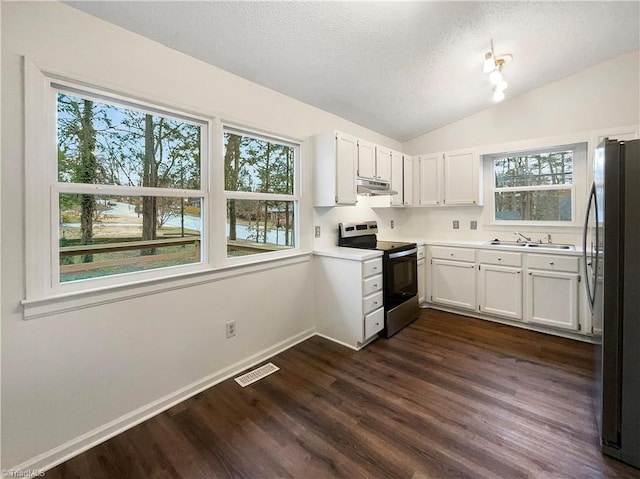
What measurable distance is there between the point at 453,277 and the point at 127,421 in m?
3.45

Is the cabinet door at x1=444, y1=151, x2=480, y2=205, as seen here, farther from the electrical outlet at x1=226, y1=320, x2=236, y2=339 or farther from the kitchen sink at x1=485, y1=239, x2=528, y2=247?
the electrical outlet at x1=226, y1=320, x2=236, y2=339

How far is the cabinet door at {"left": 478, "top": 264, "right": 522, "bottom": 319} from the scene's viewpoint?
3.26 metres

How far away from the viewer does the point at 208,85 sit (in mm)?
2256

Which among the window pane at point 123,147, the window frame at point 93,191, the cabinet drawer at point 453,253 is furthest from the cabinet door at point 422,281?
the window pane at point 123,147

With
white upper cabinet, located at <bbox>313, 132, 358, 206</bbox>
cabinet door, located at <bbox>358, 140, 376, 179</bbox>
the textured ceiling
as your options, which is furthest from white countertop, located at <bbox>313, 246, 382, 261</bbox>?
the textured ceiling

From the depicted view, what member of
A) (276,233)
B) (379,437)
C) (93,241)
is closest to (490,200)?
(276,233)

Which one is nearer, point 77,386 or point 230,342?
point 77,386

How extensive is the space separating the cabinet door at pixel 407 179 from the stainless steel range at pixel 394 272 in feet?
2.18

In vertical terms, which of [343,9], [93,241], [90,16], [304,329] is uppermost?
[343,9]

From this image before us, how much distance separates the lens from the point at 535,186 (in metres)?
3.66

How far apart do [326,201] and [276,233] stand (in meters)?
0.60

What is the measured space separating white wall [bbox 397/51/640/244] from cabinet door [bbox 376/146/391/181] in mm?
1002

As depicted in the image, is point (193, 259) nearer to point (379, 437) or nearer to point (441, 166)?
point (379, 437)

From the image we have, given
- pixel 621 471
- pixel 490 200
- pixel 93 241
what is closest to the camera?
pixel 621 471
